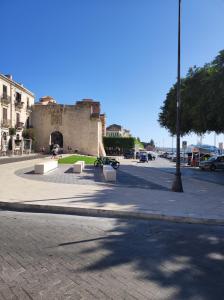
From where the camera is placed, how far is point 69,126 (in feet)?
185

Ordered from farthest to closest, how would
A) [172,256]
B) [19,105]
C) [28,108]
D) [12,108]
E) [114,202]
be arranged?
1. [28,108]
2. [19,105]
3. [12,108]
4. [114,202]
5. [172,256]

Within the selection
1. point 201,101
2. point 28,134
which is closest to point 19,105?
point 28,134

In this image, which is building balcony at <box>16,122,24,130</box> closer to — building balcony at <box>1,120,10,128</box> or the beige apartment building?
the beige apartment building

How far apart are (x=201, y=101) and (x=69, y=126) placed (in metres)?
37.9

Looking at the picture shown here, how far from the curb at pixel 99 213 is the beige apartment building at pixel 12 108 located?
37.0m

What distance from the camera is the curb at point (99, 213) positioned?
7.27 m

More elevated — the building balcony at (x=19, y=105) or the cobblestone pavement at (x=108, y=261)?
the building balcony at (x=19, y=105)

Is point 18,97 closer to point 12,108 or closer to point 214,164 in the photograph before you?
point 12,108

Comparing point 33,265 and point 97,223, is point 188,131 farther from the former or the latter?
point 33,265

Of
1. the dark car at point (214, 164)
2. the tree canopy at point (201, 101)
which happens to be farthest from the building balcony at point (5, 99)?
the dark car at point (214, 164)

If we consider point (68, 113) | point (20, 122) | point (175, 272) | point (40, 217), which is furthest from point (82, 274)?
point (68, 113)

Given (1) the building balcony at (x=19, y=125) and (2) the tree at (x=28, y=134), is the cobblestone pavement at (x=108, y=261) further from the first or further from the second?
(2) the tree at (x=28, y=134)

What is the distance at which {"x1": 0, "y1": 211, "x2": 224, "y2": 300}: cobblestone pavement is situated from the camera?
341cm

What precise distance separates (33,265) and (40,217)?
3.07 m
